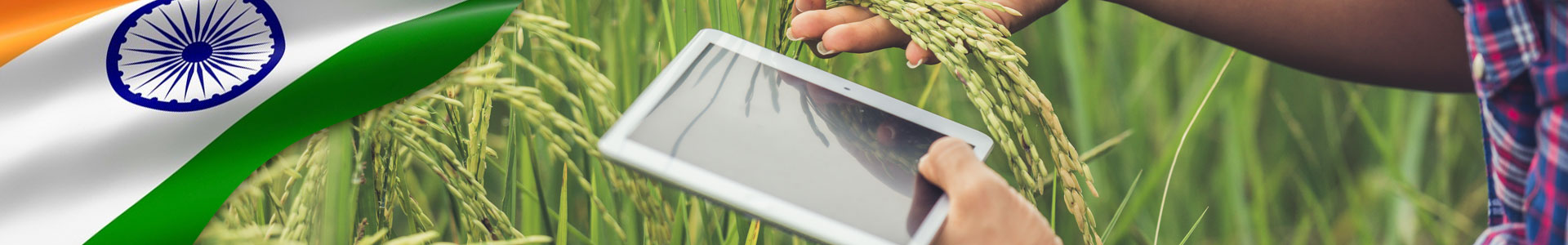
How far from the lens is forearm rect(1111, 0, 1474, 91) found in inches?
41.5

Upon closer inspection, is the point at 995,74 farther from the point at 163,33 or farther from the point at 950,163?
the point at 163,33

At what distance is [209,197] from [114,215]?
8 cm

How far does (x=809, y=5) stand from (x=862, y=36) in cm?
10

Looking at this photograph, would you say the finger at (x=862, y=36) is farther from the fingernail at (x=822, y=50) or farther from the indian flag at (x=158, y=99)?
the indian flag at (x=158, y=99)

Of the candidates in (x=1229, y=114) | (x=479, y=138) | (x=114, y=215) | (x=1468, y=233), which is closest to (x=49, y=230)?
(x=114, y=215)

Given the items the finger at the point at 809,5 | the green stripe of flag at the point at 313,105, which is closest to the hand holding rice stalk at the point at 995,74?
the finger at the point at 809,5

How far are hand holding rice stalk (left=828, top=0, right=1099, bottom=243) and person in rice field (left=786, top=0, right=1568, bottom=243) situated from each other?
2.3 inches

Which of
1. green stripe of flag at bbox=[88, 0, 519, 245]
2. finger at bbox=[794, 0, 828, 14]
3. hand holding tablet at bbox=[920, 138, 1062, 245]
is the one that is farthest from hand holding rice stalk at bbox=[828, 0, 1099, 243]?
green stripe of flag at bbox=[88, 0, 519, 245]

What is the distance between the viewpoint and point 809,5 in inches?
42.8

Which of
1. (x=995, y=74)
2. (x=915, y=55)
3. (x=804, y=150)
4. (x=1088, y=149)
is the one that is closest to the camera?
(x=995, y=74)

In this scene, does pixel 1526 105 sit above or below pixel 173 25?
below

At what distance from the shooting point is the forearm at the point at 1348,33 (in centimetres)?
105

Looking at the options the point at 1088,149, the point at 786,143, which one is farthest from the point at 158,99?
the point at 1088,149

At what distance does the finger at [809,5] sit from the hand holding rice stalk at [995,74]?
10.2 inches
